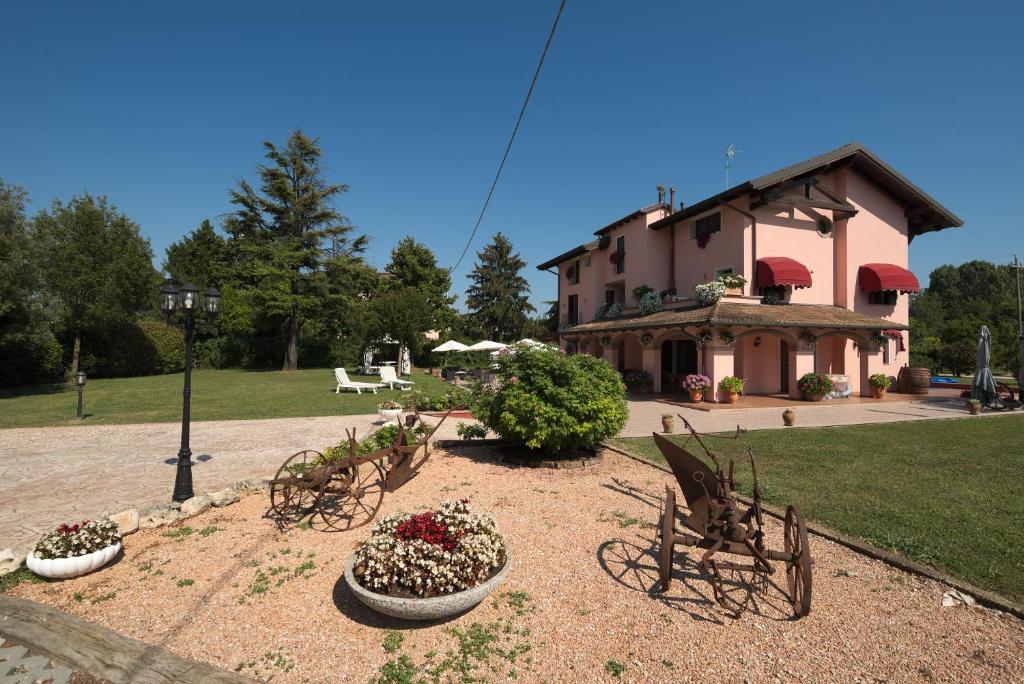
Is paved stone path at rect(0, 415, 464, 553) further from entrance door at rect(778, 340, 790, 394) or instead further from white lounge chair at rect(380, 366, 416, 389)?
entrance door at rect(778, 340, 790, 394)

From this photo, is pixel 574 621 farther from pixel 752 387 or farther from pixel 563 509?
pixel 752 387

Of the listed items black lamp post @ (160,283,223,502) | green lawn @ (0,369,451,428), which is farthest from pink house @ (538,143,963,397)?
black lamp post @ (160,283,223,502)

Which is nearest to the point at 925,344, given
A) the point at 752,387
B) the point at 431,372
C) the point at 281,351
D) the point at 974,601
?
the point at 752,387

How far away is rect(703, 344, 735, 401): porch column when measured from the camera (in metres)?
16.5

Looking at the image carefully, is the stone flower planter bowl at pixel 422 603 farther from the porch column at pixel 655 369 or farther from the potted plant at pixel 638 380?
the porch column at pixel 655 369

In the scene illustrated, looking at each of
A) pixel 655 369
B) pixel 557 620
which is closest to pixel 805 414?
pixel 655 369

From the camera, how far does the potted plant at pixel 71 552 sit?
4137 mm

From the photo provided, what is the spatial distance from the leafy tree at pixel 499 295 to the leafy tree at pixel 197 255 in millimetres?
25924

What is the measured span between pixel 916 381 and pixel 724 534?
2265cm

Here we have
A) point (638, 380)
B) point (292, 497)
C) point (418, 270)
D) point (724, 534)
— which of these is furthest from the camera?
point (418, 270)

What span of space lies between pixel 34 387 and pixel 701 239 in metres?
32.5

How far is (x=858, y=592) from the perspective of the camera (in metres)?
3.92

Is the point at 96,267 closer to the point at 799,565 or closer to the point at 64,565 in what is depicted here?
the point at 64,565

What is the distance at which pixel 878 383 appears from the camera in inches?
725
